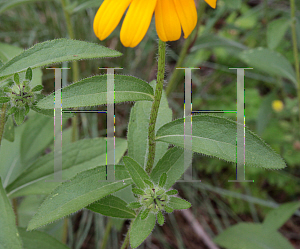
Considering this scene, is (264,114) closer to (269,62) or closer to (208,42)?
(269,62)

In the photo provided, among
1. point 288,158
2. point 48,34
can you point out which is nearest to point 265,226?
point 288,158

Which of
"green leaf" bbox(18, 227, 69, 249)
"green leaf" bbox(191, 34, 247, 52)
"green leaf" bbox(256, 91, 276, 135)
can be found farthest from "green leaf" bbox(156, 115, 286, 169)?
"green leaf" bbox(256, 91, 276, 135)

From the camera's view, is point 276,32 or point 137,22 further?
point 276,32

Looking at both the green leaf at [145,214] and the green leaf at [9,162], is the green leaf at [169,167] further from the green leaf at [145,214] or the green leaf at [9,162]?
the green leaf at [9,162]

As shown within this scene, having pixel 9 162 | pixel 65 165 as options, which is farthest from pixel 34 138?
pixel 65 165

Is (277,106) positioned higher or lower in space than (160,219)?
higher

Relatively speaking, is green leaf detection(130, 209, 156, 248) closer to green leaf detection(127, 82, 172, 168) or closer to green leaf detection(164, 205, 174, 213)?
green leaf detection(164, 205, 174, 213)

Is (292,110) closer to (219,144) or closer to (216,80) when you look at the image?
(216,80)
